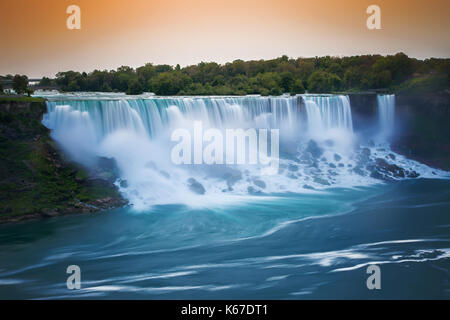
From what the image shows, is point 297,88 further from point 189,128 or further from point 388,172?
point 189,128

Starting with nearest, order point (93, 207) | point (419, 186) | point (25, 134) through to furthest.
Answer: point (93, 207) → point (25, 134) → point (419, 186)

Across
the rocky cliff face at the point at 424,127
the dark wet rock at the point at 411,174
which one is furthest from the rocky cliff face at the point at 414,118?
the dark wet rock at the point at 411,174

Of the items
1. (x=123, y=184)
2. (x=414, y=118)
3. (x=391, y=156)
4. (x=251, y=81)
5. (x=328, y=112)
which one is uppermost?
(x=251, y=81)

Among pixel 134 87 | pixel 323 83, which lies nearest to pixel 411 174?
pixel 323 83
